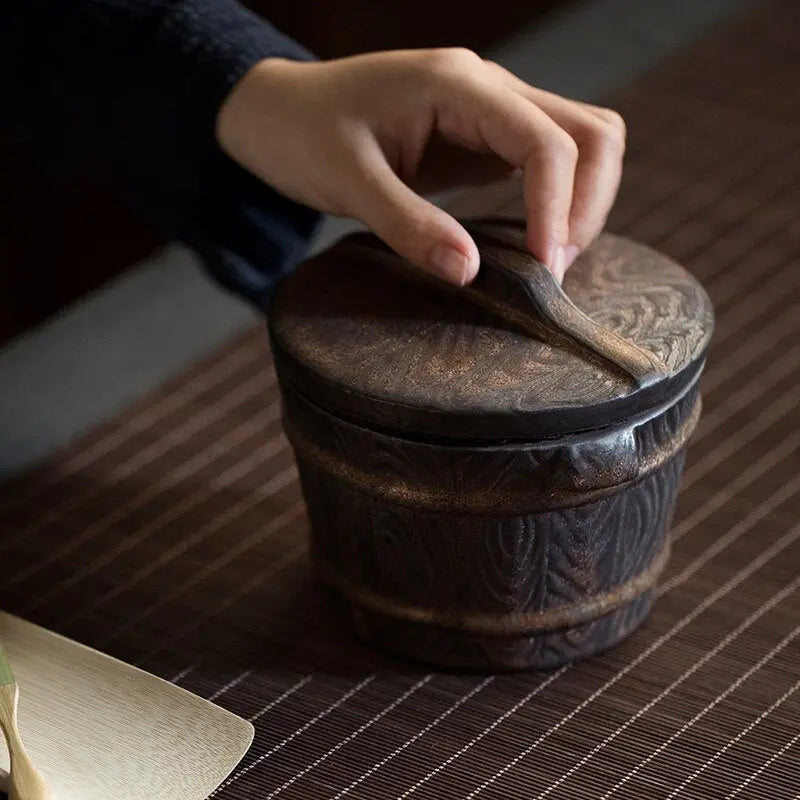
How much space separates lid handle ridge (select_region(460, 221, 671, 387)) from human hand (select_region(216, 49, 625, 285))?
0.04 ft

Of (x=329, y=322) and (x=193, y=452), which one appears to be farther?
(x=193, y=452)

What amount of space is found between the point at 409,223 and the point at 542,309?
0.10 metres

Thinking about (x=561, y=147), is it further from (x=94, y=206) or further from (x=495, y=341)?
(x=94, y=206)

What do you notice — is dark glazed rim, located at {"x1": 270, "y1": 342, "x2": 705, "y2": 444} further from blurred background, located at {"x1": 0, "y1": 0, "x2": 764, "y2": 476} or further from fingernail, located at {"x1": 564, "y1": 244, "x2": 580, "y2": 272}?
blurred background, located at {"x1": 0, "y1": 0, "x2": 764, "y2": 476}

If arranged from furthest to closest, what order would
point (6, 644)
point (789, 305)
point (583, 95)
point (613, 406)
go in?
point (583, 95)
point (789, 305)
point (6, 644)
point (613, 406)

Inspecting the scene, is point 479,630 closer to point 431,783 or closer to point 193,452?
point 431,783

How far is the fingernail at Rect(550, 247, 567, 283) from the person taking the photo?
733mm

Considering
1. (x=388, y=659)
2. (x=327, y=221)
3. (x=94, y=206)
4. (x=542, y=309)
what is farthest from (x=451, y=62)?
(x=94, y=206)

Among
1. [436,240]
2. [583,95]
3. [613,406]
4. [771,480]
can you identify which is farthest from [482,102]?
[583,95]

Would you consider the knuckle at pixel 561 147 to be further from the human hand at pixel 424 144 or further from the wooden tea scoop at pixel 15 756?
the wooden tea scoop at pixel 15 756

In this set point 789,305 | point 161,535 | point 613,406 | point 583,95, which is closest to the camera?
point 613,406

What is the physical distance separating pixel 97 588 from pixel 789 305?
1.87 ft

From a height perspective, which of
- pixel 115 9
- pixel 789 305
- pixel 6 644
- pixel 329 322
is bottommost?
pixel 789 305

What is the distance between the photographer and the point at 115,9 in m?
0.91
